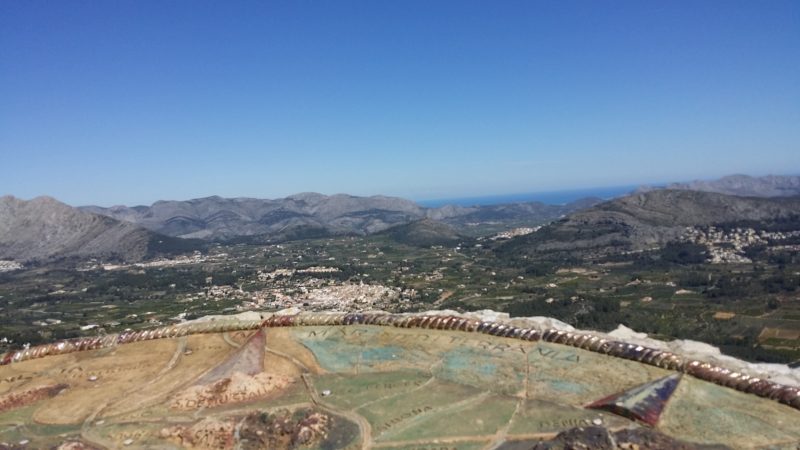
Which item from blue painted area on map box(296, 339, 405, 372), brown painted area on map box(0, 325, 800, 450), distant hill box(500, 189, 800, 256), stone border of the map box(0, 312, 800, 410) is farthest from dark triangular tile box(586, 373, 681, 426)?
distant hill box(500, 189, 800, 256)

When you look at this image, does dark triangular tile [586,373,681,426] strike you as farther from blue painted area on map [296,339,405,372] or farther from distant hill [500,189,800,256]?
distant hill [500,189,800,256]

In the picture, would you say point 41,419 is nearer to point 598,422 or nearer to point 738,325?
point 598,422

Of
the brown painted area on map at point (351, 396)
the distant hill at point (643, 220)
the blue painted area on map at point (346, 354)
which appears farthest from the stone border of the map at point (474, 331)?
the distant hill at point (643, 220)

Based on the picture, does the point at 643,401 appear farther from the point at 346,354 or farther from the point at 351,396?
the point at 346,354

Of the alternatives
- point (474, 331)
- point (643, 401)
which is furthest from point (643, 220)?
point (643, 401)

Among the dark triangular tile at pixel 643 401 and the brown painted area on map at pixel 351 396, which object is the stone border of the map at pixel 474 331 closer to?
the brown painted area on map at pixel 351 396

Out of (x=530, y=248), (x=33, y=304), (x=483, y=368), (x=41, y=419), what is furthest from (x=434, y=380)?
(x=530, y=248)

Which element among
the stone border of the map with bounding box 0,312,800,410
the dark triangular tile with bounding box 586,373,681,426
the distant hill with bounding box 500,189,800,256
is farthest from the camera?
the distant hill with bounding box 500,189,800,256
